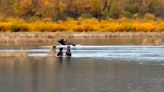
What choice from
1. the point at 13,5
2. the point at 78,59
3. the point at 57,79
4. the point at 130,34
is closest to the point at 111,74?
the point at 57,79

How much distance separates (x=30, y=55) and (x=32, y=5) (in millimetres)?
73564

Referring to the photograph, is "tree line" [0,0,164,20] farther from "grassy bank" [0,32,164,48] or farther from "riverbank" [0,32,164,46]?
"grassy bank" [0,32,164,48]

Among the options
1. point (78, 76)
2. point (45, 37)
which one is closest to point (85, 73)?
point (78, 76)

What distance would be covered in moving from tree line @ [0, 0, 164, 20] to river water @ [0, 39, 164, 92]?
68.0 meters

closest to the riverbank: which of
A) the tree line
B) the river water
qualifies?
the river water

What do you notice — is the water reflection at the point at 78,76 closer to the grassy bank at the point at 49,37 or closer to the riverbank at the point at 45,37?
the grassy bank at the point at 49,37

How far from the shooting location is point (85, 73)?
31.7 metres

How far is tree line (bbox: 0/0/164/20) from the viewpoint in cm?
11325

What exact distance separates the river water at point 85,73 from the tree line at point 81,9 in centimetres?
6798

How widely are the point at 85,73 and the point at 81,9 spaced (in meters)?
84.8

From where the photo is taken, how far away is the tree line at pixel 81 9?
113 metres

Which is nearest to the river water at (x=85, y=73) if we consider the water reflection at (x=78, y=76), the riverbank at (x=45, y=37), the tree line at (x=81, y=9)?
the water reflection at (x=78, y=76)

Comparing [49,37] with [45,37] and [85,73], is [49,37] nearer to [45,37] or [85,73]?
[45,37]

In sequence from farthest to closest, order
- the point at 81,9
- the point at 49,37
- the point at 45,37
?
the point at 81,9
the point at 45,37
the point at 49,37
